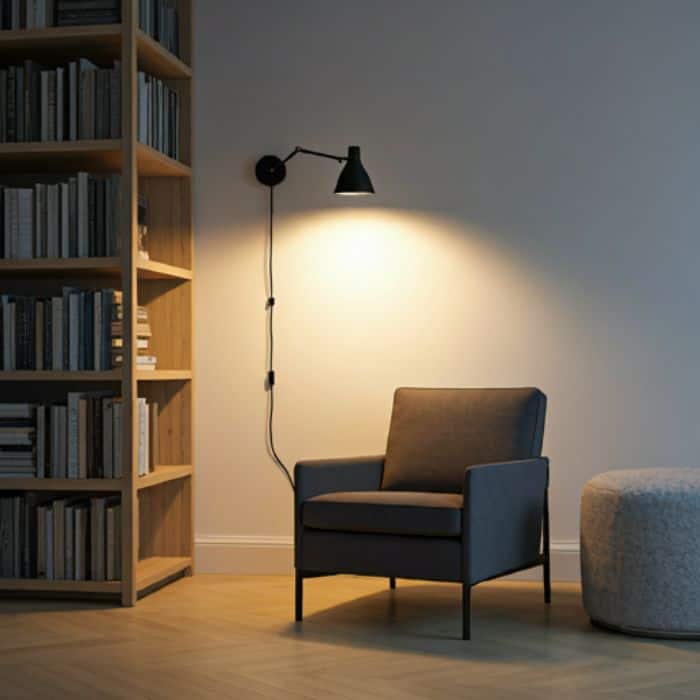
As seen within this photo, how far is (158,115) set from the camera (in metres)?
5.31

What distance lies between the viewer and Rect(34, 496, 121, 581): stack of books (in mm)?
4895

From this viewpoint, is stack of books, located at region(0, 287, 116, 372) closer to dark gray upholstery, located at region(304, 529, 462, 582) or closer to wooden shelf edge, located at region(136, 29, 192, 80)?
wooden shelf edge, located at region(136, 29, 192, 80)

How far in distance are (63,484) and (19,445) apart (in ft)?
0.80

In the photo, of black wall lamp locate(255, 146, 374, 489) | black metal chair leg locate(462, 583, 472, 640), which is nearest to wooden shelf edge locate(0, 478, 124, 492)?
black wall lamp locate(255, 146, 374, 489)

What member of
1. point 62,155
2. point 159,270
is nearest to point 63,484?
point 159,270

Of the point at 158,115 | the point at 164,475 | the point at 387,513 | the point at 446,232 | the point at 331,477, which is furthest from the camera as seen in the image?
the point at 446,232

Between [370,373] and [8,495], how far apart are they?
5.06 feet

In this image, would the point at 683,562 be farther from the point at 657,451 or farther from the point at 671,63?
the point at 671,63

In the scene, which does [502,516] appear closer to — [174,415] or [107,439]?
[107,439]

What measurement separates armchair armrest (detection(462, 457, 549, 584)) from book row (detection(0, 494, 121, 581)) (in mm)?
1419

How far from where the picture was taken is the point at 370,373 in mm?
5543

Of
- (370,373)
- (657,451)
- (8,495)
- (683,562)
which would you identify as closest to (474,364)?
(370,373)

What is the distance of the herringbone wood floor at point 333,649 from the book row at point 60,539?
14cm

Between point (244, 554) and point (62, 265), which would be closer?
point (62, 265)
